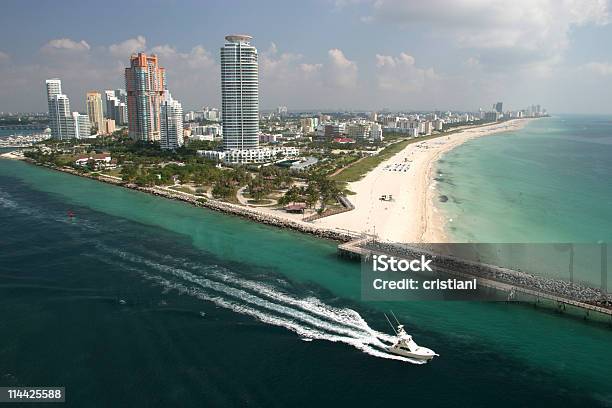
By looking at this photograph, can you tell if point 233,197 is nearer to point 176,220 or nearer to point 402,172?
point 176,220

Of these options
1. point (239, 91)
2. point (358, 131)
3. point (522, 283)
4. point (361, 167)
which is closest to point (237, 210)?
point (522, 283)

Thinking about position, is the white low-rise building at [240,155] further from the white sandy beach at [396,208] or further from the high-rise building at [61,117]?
the high-rise building at [61,117]

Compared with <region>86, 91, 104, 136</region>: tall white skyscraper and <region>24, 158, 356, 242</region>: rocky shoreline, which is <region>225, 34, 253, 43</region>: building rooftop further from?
<region>86, 91, 104, 136</region>: tall white skyscraper

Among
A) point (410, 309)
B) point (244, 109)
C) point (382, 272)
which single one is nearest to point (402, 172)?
point (244, 109)

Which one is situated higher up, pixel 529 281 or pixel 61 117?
pixel 61 117

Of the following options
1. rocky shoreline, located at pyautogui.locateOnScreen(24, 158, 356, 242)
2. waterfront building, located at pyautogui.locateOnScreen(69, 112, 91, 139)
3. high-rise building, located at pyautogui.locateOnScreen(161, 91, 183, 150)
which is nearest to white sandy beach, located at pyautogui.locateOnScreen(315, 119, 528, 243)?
rocky shoreline, located at pyautogui.locateOnScreen(24, 158, 356, 242)

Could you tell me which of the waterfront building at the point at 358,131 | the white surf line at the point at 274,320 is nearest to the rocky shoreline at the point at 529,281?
the white surf line at the point at 274,320

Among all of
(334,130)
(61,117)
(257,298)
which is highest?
(61,117)

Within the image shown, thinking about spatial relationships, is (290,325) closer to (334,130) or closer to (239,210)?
(239,210)
